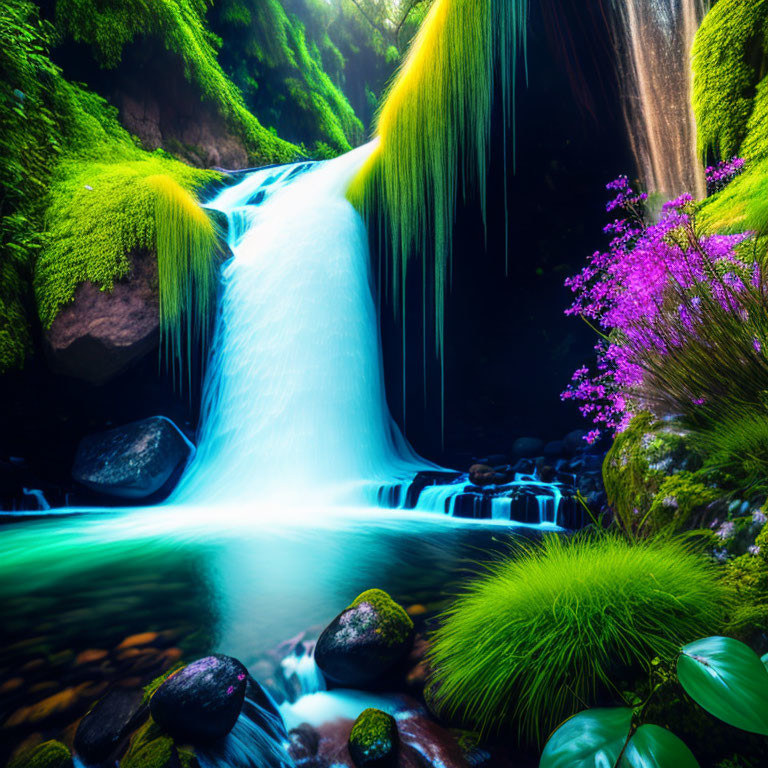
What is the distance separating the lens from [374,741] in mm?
1476

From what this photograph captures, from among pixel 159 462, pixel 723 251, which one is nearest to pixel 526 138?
pixel 723 251

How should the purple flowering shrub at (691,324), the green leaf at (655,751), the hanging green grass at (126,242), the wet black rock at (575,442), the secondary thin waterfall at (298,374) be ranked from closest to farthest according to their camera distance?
the green leaf at (655,751), the purple flowering shrub at (691,324), the hanging green grass at (126,242), the secondary thin waterfall at (298,374), the wet black rock at (575,442)

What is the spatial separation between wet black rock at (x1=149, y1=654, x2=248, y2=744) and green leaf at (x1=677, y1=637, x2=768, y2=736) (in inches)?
58.3

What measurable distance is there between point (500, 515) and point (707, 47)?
16.4ft

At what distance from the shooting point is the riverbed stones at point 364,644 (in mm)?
1840

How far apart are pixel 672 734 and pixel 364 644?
64.4 inches

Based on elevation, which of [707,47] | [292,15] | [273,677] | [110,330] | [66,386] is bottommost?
[273,677]

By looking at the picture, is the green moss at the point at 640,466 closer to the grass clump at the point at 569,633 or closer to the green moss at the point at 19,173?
the grass clump at the point at 569,633

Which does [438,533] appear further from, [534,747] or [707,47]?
[707,47]

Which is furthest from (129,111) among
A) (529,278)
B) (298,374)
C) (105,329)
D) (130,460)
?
(529,278)

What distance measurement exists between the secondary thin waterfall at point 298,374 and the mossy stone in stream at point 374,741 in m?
3.84

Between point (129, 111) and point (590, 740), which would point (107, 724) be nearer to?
point (590, 740)

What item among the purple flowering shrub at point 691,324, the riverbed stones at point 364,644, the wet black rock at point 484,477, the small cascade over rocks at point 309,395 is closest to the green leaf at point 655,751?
the riverbed stones at point 364,644

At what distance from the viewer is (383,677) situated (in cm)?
184
